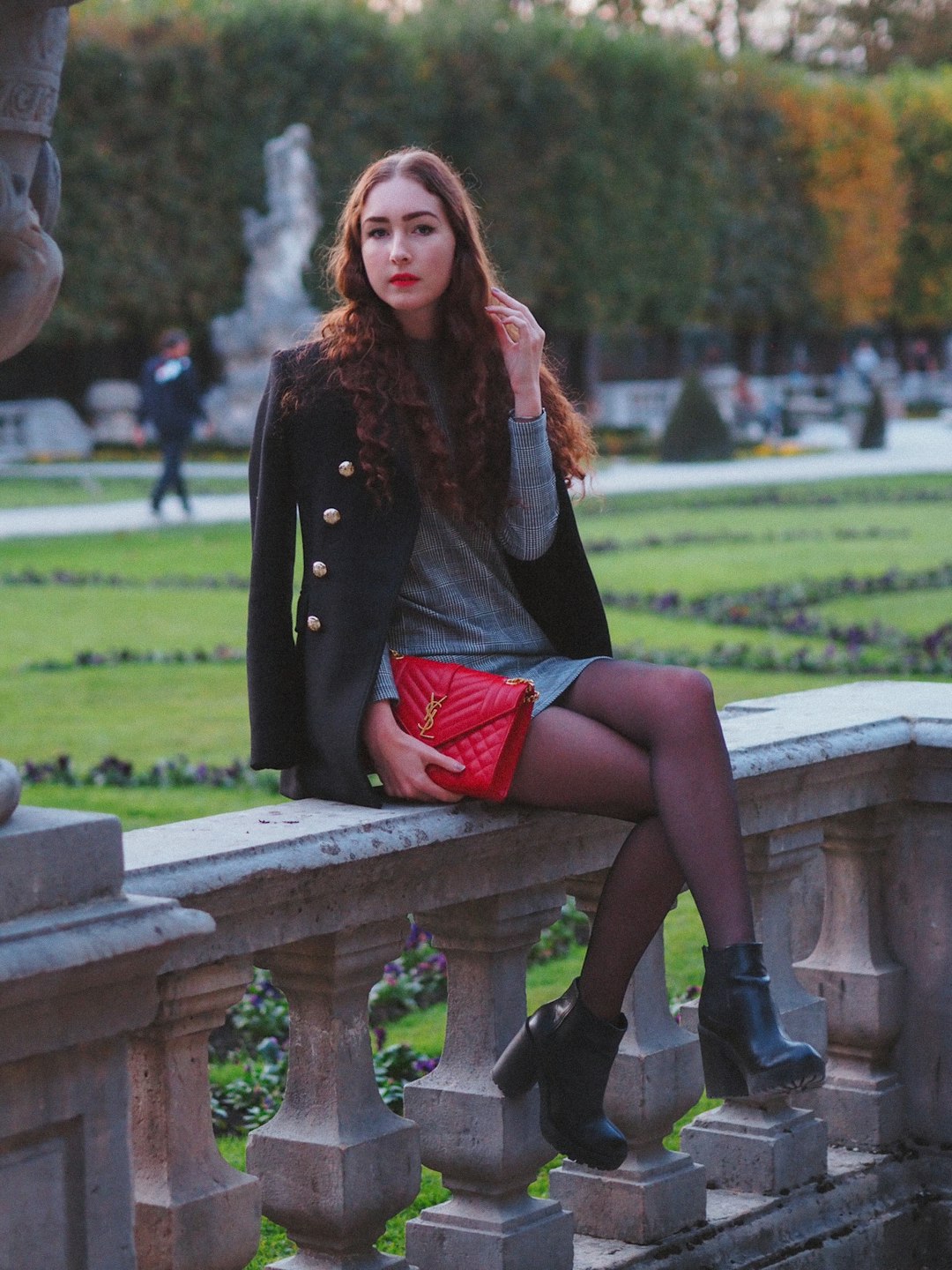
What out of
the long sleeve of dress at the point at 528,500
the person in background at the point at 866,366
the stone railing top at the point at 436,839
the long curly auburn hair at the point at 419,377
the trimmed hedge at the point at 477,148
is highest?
the trimmed hedge at the point at 477,148

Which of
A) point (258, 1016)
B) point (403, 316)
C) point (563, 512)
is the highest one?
point (403, 316)

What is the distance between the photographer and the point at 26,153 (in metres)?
1.85

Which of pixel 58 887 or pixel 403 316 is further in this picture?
pixel 403 316

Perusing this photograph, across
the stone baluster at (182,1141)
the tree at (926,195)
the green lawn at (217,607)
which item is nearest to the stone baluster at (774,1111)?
the green lawn at (217,607)

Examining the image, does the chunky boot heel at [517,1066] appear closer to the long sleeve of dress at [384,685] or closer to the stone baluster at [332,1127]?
the stone baluster at [332,1127]

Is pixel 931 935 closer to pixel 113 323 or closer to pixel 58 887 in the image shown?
pixel 58 887

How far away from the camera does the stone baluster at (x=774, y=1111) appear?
10.3 feet

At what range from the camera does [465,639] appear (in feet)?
9.82

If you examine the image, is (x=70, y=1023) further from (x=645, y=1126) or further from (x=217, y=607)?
(x=217, y=607)

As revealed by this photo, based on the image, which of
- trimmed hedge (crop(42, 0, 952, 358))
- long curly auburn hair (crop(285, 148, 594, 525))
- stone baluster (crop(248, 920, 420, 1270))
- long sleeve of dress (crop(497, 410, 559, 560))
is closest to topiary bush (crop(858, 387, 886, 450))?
trimmed hedge (crop(42, 0, 952, 358))

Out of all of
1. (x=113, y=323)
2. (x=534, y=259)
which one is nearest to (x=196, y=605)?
(x=113, y=323)

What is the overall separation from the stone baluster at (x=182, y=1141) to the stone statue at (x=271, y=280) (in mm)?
28356

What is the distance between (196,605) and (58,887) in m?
10.9

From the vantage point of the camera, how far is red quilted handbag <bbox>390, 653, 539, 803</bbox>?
2.71 meters
